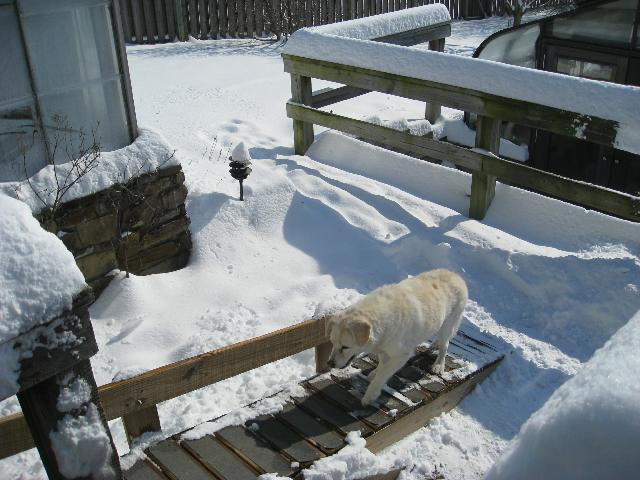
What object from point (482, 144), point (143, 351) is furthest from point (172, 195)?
point (482, 144)

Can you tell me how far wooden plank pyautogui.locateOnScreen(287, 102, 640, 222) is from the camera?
6.03 meters

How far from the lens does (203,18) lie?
1507cm

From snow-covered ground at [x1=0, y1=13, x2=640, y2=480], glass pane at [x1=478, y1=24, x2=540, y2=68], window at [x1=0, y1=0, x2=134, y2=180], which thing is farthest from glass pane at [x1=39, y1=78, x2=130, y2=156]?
glass pane at [x1=478, y1=24, x2=540, y2=68]

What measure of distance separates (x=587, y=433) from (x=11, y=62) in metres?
5.33

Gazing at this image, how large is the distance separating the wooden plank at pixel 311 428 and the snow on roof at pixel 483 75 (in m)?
3.44

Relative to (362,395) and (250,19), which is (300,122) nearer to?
(362,395)

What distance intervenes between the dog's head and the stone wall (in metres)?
2.57

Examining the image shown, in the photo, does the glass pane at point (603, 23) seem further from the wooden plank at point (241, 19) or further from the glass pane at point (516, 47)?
the wooden plank at point (241, 19)

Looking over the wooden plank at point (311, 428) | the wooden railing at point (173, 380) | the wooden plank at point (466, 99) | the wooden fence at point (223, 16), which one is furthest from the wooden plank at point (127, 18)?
the wooden plank at point (311, 428)

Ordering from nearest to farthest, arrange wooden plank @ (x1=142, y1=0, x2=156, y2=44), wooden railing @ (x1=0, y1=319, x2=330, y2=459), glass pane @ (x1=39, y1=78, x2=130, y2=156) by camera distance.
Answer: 1. wooden railing @ (x1=0, y1=319, x2=330, y2=459)
2. glass pane @ (x1=39, y1=78, x2=130, y2=156)
3. wooden plank @ (x1=142, y1=0, x2=156, y2=44)

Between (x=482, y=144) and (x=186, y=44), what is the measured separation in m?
9.51

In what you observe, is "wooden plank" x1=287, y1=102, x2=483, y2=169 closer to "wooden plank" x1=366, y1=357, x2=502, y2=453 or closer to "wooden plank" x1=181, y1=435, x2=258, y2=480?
"wooden plank" x1=366, y1=357, x2=502, y2=453

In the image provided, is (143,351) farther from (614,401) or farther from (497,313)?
(614,401)

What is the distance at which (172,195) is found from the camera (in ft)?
21.7
